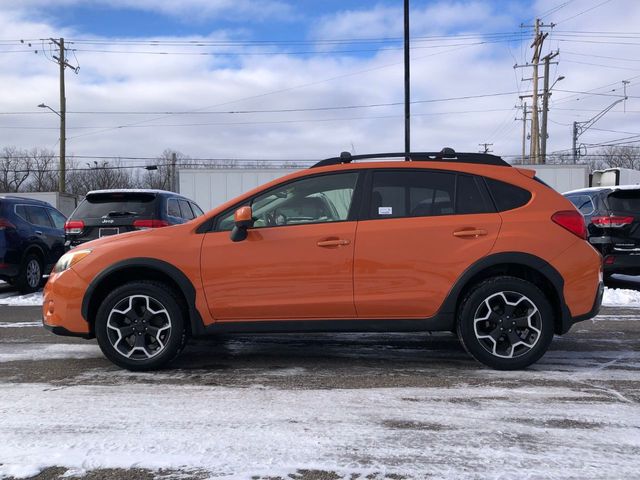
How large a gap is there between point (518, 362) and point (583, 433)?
1.20 metres

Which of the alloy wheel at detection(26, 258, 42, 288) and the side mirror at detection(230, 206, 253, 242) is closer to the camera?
Answer: the side mirror at detection(230, 206, 253, 242)

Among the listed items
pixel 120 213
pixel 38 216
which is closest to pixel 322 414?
pixel 120 213

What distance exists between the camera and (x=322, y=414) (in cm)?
343

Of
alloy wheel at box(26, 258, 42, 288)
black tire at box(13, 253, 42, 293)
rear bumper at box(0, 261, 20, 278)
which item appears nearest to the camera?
rear bumper at box(0, 261, 20, 278)

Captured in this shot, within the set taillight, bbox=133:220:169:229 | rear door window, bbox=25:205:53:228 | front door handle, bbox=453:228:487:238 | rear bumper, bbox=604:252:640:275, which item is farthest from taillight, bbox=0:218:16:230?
rear bumper, bbox=604:252:640:275

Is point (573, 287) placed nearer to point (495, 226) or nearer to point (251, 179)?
point (495, 226)

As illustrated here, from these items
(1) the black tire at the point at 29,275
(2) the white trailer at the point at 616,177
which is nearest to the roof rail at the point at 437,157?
(1) the black tire at the point at 29,275

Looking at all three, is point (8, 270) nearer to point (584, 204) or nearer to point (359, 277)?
point (359, 277)

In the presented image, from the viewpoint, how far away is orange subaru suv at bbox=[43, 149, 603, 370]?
4.27m

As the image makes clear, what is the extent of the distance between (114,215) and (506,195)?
5.90 metres

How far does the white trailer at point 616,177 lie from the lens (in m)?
16.8

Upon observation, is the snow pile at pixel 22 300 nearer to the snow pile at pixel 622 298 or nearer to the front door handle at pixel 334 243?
the front door handle at pixel 334 243

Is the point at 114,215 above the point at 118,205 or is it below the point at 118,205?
below

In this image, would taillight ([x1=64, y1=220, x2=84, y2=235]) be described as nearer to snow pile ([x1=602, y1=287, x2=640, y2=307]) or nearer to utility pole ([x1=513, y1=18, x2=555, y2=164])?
snow pile ([x1=602, y1=287, x2=640, y2=307])
